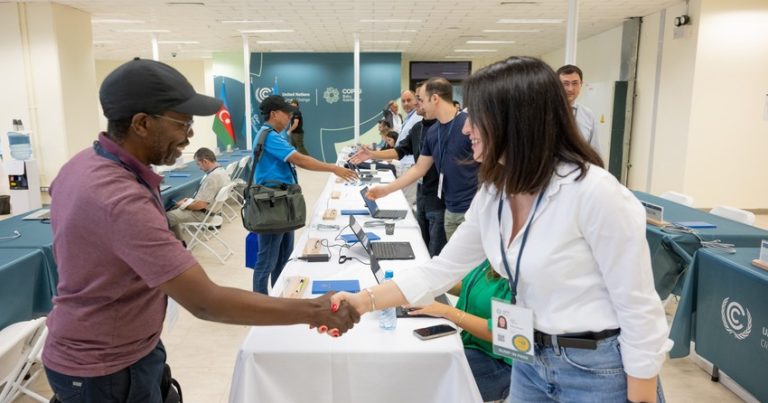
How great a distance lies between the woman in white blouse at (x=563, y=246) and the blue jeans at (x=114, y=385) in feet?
3.02

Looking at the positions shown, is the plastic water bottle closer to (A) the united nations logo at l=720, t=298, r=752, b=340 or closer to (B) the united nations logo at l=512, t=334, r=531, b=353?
A: (B) the united nations logo at l=512, t=334, r=531, b=353

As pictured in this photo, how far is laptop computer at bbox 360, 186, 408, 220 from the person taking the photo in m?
3.50

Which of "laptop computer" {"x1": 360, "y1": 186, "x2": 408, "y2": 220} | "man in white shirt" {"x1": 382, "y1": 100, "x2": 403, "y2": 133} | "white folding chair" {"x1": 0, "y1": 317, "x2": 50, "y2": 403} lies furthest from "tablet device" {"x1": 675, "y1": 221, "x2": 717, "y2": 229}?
"man in white shirt" {"x1": 382, "y1": 100, "x2": 403, "y2": 133}

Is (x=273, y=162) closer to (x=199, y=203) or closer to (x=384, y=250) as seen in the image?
(x=384, y=250)

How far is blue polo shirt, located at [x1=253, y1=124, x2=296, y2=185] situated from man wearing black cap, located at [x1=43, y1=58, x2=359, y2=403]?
82.7 inches

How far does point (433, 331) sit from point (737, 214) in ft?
9.52

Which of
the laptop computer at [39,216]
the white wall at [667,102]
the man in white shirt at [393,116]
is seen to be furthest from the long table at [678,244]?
the man in white shirt at [393,116]

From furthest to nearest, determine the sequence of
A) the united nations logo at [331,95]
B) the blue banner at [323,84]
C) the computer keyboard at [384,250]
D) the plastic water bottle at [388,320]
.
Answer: the united nations logo at [331,95]
the blue banner at [323,84]
the computer keyboard at [384,250]
the plastic water bottle at [388,320]

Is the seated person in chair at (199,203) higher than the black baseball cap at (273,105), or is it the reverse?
the black baseball cap at (273,105)

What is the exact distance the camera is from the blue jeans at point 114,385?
3.98 ft

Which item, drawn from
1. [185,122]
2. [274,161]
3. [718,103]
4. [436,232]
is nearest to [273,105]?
[274,161]

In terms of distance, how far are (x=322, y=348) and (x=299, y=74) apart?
13678 mm

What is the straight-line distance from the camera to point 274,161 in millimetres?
3504

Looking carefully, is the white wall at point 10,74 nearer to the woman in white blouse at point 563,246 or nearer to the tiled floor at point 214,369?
the tiled floor at point 214,369
